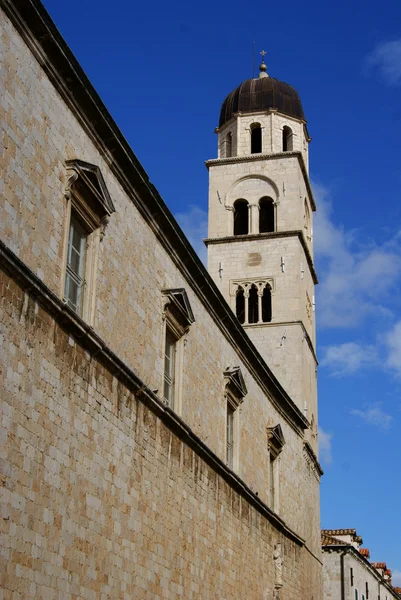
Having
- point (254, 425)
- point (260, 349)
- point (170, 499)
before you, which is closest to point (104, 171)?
point (170, 499)

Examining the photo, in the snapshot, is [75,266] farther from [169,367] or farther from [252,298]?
[252,298]

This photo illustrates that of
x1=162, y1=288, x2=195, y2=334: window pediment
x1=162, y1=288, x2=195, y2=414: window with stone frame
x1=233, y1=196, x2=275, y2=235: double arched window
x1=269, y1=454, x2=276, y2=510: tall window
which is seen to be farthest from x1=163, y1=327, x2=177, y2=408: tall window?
x1=233, y1=196, x2=275, y2=235: double arched window

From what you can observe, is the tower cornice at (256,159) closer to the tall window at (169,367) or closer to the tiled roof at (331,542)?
the tiled roof at (331,542)

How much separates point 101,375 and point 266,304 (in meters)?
19.4

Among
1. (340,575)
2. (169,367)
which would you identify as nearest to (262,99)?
(340,575)

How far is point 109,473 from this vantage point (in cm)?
1225

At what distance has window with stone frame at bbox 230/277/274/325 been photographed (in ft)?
102

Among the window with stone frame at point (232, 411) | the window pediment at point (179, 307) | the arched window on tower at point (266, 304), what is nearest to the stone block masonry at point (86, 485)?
the window pediment at point (179, 307)

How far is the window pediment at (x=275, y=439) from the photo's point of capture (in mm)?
22609

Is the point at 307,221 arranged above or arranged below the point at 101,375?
above

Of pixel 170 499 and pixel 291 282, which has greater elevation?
pixel 291 282

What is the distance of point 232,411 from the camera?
64.9ft

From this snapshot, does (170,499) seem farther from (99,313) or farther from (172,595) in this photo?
(99,313)

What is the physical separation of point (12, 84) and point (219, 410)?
937 cm
